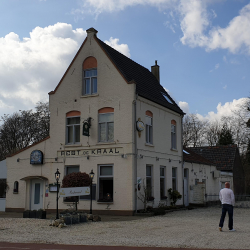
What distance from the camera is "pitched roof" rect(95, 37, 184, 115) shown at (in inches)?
896

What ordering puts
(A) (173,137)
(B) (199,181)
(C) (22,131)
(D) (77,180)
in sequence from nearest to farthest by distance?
(D) (77,180) < (A) (173,137) < (B) (199,181) < (C) (22,131)

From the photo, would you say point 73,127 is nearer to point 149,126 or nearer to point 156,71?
point 149,126

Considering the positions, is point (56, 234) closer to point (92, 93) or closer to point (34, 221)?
point (34, 221)

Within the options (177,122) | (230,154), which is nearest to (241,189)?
(230,154)

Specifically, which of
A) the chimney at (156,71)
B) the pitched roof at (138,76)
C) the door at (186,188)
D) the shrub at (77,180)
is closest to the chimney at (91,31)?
the pitched roof at (138,76)

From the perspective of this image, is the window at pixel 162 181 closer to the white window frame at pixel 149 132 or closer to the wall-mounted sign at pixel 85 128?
the white window frame at pixel 149 132

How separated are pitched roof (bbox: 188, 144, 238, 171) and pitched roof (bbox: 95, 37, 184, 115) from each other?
13.0 meters

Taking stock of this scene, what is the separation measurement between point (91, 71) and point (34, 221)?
393 inches

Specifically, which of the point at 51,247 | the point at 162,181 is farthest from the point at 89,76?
the point at 51,247

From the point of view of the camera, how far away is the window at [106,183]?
2141cm

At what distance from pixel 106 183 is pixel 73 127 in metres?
4.16

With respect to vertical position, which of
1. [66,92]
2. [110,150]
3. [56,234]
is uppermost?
[66,92]

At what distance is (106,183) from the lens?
21.6 metres

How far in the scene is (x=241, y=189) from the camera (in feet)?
138
